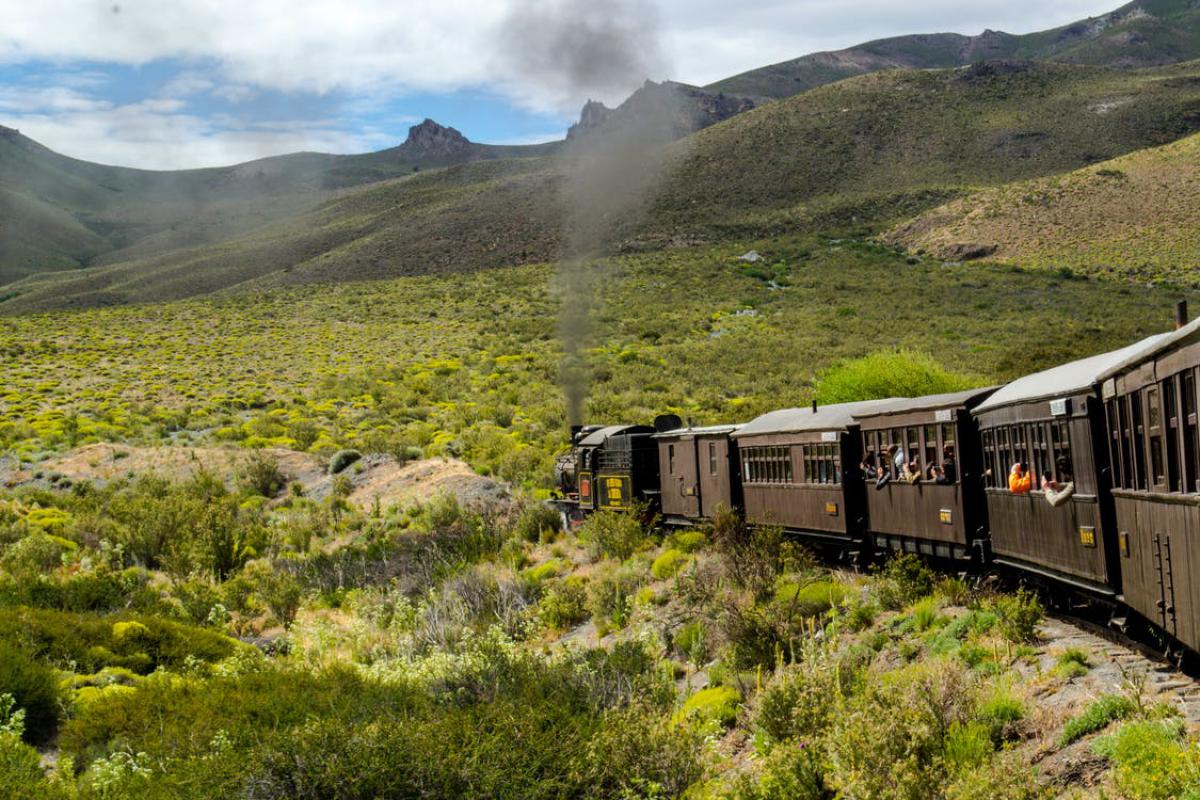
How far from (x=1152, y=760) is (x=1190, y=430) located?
2428mm

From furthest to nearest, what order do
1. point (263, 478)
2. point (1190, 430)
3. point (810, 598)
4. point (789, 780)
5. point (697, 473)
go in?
point (263, 478)
point (697, 473)
point (810, 598)
point (789, 780)
point (1190, 430)

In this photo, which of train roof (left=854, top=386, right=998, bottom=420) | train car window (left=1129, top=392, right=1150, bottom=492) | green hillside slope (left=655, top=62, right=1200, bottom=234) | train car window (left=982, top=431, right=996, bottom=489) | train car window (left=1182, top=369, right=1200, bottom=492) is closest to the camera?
train car window (left=1182, top=369, right=1200, bottom=492)

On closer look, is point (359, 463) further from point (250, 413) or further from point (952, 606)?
point (952, 606)

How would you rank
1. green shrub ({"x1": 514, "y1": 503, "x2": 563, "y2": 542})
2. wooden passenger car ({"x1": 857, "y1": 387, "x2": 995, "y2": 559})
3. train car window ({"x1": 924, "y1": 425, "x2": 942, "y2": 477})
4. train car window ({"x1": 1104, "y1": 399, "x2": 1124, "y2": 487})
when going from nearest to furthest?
train car window ({"x1": 1104, "y1": 399, "x2": 1124, "y2": 487})
wooden passenger car ({"x1": 857, "y1": 387, "x2": 995, "y2": 559})
train car window ({"x1": 924, "y1": 425, "x2": 942, "y2": 477})
green shrub ({"x1": 514, "y1": 503, "x2": 563, "y2": 542})

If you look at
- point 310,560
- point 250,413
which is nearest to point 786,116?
point 250,413

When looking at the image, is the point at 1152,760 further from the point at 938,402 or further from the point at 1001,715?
the point at 938,402

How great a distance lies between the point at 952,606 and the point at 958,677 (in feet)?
13.6

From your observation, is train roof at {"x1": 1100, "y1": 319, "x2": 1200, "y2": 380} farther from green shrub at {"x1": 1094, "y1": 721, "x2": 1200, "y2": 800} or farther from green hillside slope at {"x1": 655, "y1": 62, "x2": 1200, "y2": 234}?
green hillside slope at {"x1": 655, "y1": 62, "x2": 1200, "y2": 234}

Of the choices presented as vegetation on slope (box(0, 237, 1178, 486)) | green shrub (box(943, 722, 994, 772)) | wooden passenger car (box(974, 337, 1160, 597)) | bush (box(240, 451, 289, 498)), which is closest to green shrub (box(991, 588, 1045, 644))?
wooden passenger car (box(974, 337, 1160, 597))

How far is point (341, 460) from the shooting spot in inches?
1469

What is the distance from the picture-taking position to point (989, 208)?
80125 millimetres

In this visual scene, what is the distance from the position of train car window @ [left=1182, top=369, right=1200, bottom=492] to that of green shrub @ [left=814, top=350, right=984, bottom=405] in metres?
26.7

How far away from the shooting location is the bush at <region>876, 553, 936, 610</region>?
14383 mm

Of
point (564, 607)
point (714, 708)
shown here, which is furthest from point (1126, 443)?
point (564, 607)
